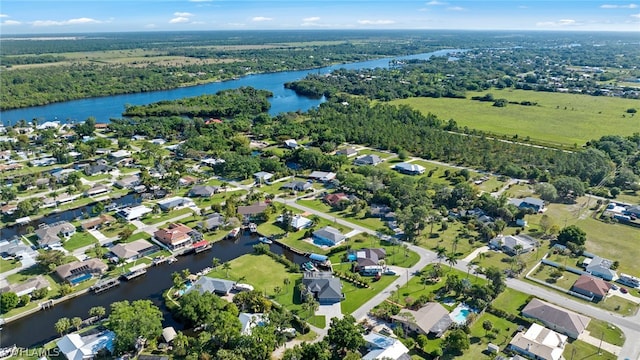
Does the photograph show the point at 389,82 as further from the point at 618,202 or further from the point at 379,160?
the point at 618,202

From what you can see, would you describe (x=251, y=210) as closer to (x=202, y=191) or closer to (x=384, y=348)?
(x=202, y=191)

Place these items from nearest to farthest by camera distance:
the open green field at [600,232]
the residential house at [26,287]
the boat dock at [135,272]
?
the residential house at [26,287]
the boat dock at [135,272]
the open green field at [600,232]

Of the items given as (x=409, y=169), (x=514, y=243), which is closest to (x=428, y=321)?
(x=514, y=243)

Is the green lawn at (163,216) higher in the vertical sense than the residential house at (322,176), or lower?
lower

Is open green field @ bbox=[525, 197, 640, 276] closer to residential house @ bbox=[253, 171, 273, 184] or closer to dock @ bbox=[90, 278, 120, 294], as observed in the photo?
residential house @ bbox=[253, 171, 273, 184]

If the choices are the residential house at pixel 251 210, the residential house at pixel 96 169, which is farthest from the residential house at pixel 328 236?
the residential house at pixel 96 169

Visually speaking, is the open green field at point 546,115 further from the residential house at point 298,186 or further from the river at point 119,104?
the residential house at point 298,186

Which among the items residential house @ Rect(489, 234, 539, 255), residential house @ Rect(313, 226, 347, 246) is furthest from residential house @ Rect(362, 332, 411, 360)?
residential house @ Rect(489, 234, 539, 255)

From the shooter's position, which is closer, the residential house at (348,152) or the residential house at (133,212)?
the residential house at (133,212)
